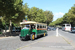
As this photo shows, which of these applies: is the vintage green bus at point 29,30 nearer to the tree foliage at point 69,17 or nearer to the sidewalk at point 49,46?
the sidewalk at point 49,46

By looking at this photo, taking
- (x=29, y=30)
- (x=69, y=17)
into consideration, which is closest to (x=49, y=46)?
(x=29, y=30)

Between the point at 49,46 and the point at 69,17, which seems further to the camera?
the point at 69,17

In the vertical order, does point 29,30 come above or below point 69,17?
below

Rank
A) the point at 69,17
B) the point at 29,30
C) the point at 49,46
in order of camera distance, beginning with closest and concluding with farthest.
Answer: the point at 49,46 → the point at 29,30 → the point at 69,17

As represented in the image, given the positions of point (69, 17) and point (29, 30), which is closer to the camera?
point (29, 30)

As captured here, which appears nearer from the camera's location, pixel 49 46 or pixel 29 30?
pixel 49 46

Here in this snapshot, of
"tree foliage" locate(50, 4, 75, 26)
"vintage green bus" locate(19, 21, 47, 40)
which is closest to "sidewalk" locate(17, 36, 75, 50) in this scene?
"vintage green bus" locate(19, 21, 47, 40)

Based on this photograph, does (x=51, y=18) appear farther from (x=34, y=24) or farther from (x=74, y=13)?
(x=34, y=24)

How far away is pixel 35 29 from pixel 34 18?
3703 cm

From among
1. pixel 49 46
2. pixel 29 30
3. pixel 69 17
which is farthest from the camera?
pixel 69 17

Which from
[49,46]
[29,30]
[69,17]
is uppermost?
[69,17]

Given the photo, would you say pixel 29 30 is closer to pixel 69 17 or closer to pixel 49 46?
pixel 49 46

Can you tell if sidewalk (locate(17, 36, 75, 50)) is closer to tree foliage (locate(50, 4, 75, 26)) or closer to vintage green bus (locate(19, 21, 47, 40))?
vintage green bus (locate(19, 21, 47, 40))

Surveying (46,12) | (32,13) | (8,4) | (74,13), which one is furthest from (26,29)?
(46,12)
